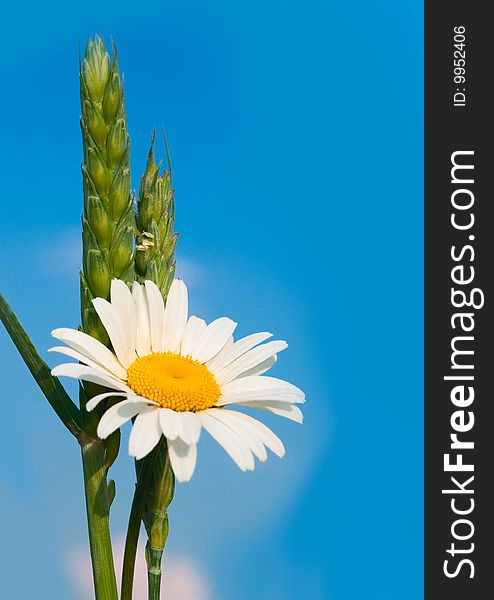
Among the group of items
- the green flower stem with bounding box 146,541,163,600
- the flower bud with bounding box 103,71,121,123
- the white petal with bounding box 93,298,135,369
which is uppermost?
the flower bud with bounding box 103,71,121,123

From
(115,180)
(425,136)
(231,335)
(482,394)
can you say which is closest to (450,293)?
(482,394)

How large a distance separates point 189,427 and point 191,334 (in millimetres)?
433

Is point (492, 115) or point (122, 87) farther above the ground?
point (492, 115)

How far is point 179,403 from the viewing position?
1.70 m

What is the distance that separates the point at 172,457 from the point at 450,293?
2.83 meters

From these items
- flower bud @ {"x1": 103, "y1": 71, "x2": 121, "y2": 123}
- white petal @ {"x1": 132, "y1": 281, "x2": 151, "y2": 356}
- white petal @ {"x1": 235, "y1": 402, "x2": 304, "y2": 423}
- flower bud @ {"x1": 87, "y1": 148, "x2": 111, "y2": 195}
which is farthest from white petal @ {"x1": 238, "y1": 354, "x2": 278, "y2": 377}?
flower bud @ {"x1": 103, "y1": 71, "x2": 121, "y2": 123}

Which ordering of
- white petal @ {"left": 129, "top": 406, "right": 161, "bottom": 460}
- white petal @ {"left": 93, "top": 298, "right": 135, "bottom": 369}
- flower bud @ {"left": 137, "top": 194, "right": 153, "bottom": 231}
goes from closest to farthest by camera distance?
1. white petal @ {"left": 129, "top": 406, "right": 161, "bottom": 460}
2. white petal @ {"left": 93, "top": 298, "right": 135, "bottom": 369}
3. flower bud @ {"left": 137, "top": 194, "right": 153, "bottom": 231}

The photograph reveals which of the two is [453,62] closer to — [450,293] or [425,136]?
[425,136]

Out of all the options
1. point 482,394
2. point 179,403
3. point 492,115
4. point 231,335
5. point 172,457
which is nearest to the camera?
point 172,457

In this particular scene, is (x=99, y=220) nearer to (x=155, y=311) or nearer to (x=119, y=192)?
(x=119, y=192)

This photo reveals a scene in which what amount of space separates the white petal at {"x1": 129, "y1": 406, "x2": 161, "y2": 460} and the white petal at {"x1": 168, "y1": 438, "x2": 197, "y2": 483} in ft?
0.13

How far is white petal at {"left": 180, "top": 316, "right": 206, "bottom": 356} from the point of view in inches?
77.2

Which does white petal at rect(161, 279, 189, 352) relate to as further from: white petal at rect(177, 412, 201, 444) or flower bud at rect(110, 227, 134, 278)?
white petal at rect(177, 412, 201, 444)

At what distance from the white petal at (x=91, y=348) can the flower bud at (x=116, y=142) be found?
0.40 meters
